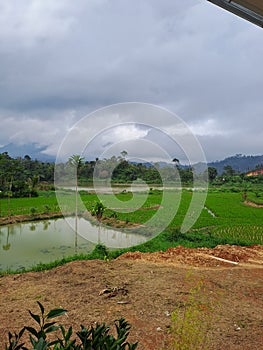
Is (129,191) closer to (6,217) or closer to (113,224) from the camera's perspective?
(113,224)

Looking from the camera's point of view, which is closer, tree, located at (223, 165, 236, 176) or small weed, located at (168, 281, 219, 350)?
small weed, located at (168, 281, 219, 350)

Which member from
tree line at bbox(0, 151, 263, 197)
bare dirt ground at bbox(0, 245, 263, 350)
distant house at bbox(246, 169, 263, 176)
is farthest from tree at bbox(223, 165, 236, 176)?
bare dirt ground at bbox(0, 245, 263, 350)

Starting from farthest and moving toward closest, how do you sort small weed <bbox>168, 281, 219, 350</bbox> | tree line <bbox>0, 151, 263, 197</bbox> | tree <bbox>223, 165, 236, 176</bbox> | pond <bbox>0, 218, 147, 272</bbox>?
tree <bbox>223, 165, 236, 176</bbox> < pond <bbox>0, 218, 147, 272</bbox> < tree line <bbox>0, 151, 263, 197</bbox> < small weed <bbox>168, 281, 219, 350</bbox>

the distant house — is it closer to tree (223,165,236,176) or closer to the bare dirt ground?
tree (223,165,236,176)

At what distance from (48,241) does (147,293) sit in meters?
4.03

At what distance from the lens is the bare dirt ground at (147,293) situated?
207 cm

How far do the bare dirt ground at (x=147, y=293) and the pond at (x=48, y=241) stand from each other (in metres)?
1.44

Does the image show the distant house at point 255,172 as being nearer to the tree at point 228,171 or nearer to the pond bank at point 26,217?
the tree at point 228,171

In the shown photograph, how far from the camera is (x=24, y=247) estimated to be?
5.77 meters

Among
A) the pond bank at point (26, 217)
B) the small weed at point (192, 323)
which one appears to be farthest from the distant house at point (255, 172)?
the small weed at point (192, 323)

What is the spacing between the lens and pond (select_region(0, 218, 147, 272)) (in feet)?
16.5

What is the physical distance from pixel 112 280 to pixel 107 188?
2.34 meters

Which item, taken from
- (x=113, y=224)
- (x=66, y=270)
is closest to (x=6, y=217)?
(x=113, y=224)

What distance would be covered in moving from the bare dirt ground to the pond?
144 cm
